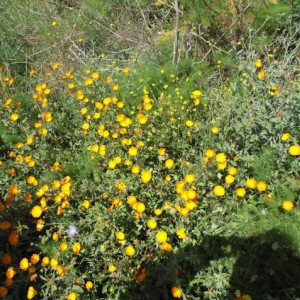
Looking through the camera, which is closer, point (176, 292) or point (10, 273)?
point (176, 292)

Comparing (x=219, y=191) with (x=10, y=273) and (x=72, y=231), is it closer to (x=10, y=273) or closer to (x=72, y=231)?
(x=72, y=231)

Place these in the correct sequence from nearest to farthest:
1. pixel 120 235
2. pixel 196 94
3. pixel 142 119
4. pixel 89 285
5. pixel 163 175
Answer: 1. pixel 89 285
2. pixel 120 235
3. pixel 163 175
4. pixel 142 119
5. pixel 196 94

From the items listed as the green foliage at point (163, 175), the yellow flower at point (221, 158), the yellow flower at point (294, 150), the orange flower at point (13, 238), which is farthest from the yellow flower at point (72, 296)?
the yellow flower at point (294, 150)

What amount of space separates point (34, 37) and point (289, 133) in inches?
154

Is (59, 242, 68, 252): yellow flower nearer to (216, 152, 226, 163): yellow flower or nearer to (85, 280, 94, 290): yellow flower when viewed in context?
(85, 280, 94, 290): yellow flower

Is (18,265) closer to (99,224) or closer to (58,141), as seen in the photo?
A: (99,224)

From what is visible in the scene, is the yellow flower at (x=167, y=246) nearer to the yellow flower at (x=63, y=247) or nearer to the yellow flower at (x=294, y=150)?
the yellow flower at (x=63, y=247)

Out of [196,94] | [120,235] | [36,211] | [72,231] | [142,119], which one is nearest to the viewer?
[120,235]

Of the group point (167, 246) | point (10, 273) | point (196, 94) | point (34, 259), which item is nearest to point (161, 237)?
point (167, 246)

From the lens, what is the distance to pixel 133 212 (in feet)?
7.70

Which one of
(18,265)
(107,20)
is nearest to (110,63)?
(107,20)

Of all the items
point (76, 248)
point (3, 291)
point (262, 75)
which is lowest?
point (3, 291)

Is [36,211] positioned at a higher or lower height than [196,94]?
lower

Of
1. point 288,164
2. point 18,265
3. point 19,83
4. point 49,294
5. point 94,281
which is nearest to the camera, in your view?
point 49,294
